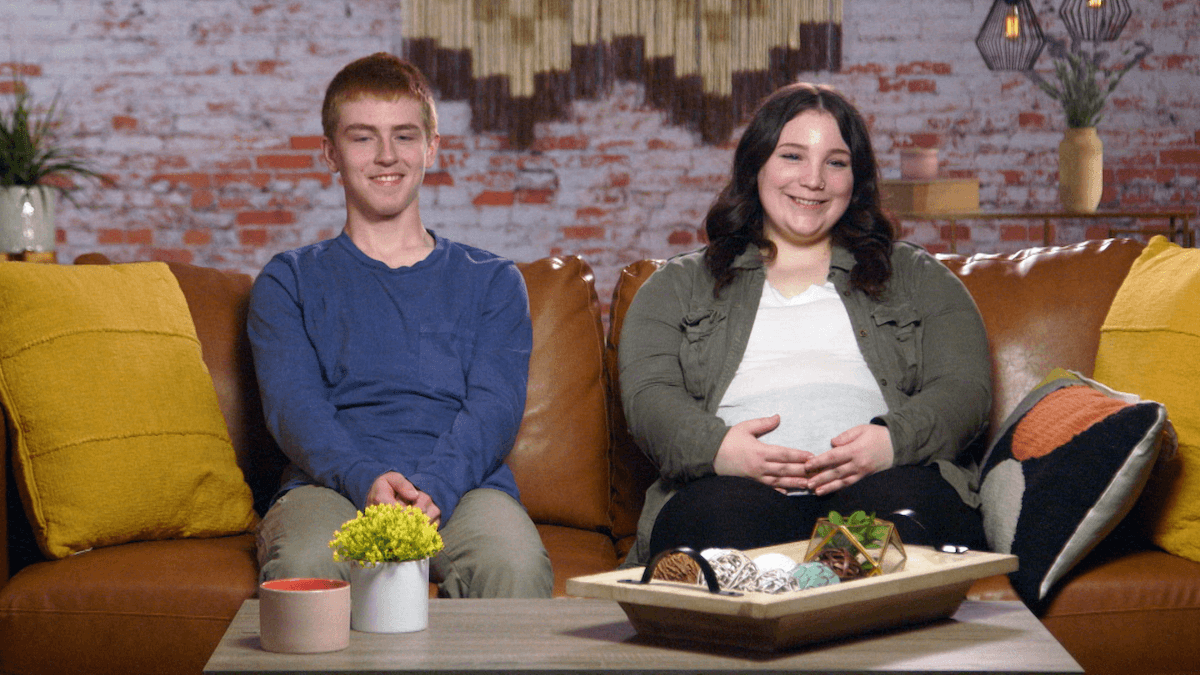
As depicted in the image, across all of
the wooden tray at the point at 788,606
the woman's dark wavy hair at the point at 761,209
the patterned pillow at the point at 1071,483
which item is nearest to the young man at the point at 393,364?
the woman's dark wavy hair at the point at 761,209

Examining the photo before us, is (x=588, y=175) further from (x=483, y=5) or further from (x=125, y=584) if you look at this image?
(x=125, y=584)

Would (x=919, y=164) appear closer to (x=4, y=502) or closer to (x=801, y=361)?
(x=801, y=361)

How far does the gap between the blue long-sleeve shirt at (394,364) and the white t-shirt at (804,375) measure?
40cm

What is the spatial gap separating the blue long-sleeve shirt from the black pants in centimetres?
35

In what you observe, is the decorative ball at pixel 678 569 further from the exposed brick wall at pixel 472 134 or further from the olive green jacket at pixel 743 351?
the exposed brick wall at pixel 472 134

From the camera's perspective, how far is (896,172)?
13.8 ft

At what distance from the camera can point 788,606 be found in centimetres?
110

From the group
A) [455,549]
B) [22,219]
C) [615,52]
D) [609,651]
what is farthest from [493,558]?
[615,52]

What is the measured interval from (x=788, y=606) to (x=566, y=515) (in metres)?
Result: 1.05

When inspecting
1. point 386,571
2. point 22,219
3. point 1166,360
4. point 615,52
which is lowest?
point 386,571

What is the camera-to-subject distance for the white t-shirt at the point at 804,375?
191 centimetres

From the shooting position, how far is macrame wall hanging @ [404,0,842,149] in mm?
4129

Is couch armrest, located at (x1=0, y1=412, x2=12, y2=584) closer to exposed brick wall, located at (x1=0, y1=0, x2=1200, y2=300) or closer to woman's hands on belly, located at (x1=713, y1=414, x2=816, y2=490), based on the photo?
woman's hands on belly, located at (x1=713, y1=414, x2=816, y2=490)

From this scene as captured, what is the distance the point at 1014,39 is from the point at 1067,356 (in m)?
2.28
